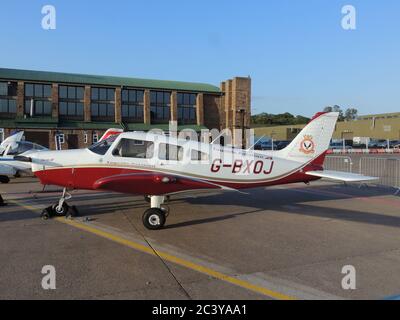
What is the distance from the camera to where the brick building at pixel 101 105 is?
34.5m

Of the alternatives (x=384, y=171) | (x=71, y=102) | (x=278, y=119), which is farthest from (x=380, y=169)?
(x=278, y=119)

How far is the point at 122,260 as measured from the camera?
17.2 feet

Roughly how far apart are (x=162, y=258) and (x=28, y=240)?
2638 millimetres

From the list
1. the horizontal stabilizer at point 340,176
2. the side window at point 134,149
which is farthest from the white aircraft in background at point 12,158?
the horizontal stabilizer at point 340,176

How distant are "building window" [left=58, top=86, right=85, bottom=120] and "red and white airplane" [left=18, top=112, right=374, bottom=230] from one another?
31.2 meters

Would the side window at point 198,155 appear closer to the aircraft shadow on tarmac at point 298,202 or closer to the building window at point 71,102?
the aircraft shadow on tarmac at point 298,202

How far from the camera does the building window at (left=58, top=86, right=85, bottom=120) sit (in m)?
36.8

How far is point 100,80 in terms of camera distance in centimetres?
3859

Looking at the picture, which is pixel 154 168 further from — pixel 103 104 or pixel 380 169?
pixel 103 104

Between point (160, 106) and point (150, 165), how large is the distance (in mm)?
34187

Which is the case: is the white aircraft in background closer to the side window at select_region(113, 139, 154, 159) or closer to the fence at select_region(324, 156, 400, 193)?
the side window at select_region(113, 139, 154, 159)

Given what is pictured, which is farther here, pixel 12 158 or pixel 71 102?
pixel 71 102

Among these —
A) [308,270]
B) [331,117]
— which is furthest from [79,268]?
[331,117]
